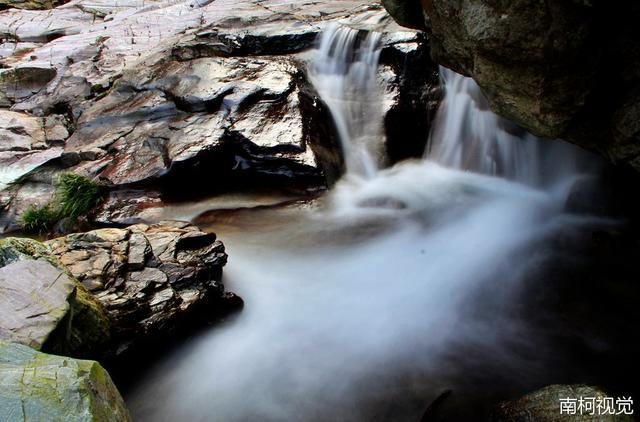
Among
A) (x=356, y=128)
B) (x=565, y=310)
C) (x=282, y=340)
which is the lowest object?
(x=282, y=340)

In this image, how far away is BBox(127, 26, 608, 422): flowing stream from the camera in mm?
4578

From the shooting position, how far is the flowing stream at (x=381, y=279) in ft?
15.0

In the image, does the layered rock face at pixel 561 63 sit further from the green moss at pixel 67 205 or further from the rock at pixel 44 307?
the green moss at pixel 67 205

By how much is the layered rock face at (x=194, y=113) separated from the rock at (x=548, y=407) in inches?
198

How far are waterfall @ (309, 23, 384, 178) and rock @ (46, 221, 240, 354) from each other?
12.6 feet

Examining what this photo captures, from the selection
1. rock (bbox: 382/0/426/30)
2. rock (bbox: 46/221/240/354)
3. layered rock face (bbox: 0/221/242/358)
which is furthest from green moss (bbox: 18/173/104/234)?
rock (bbox: 382/0/426/30)

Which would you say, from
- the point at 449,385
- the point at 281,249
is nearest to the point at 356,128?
the point at 281,249

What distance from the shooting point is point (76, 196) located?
795 cm

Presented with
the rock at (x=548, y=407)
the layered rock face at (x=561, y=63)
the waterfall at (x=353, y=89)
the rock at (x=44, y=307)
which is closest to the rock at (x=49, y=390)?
the rock at (x=44, y=307)

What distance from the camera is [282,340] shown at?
5301 mm

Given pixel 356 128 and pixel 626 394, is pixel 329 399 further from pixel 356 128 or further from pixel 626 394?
pixel 356 128

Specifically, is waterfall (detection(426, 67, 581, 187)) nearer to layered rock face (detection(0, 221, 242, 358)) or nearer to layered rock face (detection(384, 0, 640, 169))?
layered rock face (detection(384, 0, 640, 169))

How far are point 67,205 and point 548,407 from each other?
25.8 ft

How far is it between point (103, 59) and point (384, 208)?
30.9ft
